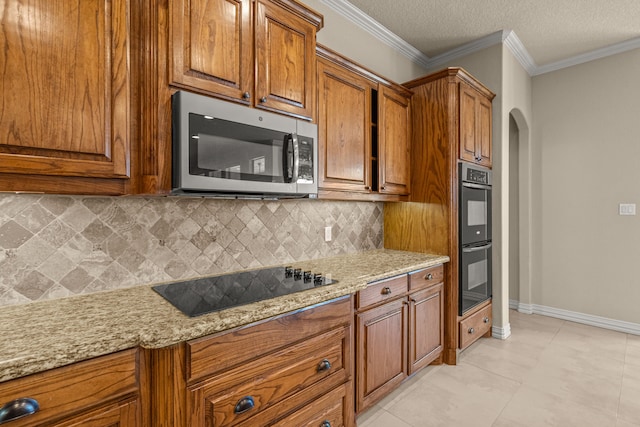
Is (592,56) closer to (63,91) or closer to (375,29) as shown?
(375,29)

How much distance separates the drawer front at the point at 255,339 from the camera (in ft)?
3.60

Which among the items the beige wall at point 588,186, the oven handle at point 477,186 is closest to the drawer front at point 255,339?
the oven handle at point 477,186

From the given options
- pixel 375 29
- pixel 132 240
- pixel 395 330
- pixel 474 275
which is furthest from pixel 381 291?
pixel 375 29

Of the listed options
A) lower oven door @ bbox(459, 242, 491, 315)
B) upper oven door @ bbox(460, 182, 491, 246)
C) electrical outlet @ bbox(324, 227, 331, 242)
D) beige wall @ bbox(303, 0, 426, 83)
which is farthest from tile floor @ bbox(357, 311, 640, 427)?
beige wall @ bbox(303, 0, 426, 83)

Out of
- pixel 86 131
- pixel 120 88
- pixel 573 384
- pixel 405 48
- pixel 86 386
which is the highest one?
pixel 405 48

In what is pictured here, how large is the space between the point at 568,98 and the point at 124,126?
448 centimetres

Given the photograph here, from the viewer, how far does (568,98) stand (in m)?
3.66

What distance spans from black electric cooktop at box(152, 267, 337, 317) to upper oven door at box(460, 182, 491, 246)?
1559 millimetres

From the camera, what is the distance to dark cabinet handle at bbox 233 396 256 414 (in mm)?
1192

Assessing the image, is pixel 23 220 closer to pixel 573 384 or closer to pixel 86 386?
pixel 86 386

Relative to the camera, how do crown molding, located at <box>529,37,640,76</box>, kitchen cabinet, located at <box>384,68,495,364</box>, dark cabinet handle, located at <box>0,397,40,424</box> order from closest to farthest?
dark cabinet handle, located at <box>0,397,40,424</box>
kitchen cabinet, located at <box>384,68,495,364</box>
crown molding, located at <box>529,37,640,76</box>

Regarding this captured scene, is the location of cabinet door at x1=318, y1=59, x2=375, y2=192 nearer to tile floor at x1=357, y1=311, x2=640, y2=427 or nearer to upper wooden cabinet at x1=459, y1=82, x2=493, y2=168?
upper wooden cabinet at x1=459, y1=82, x2=493, y2=168

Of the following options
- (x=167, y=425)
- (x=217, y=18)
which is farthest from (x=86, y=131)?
(x=167, y=425)

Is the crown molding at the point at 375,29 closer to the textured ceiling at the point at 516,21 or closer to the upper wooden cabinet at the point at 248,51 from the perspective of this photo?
Result: the textured ceiling at the point at 516,21
